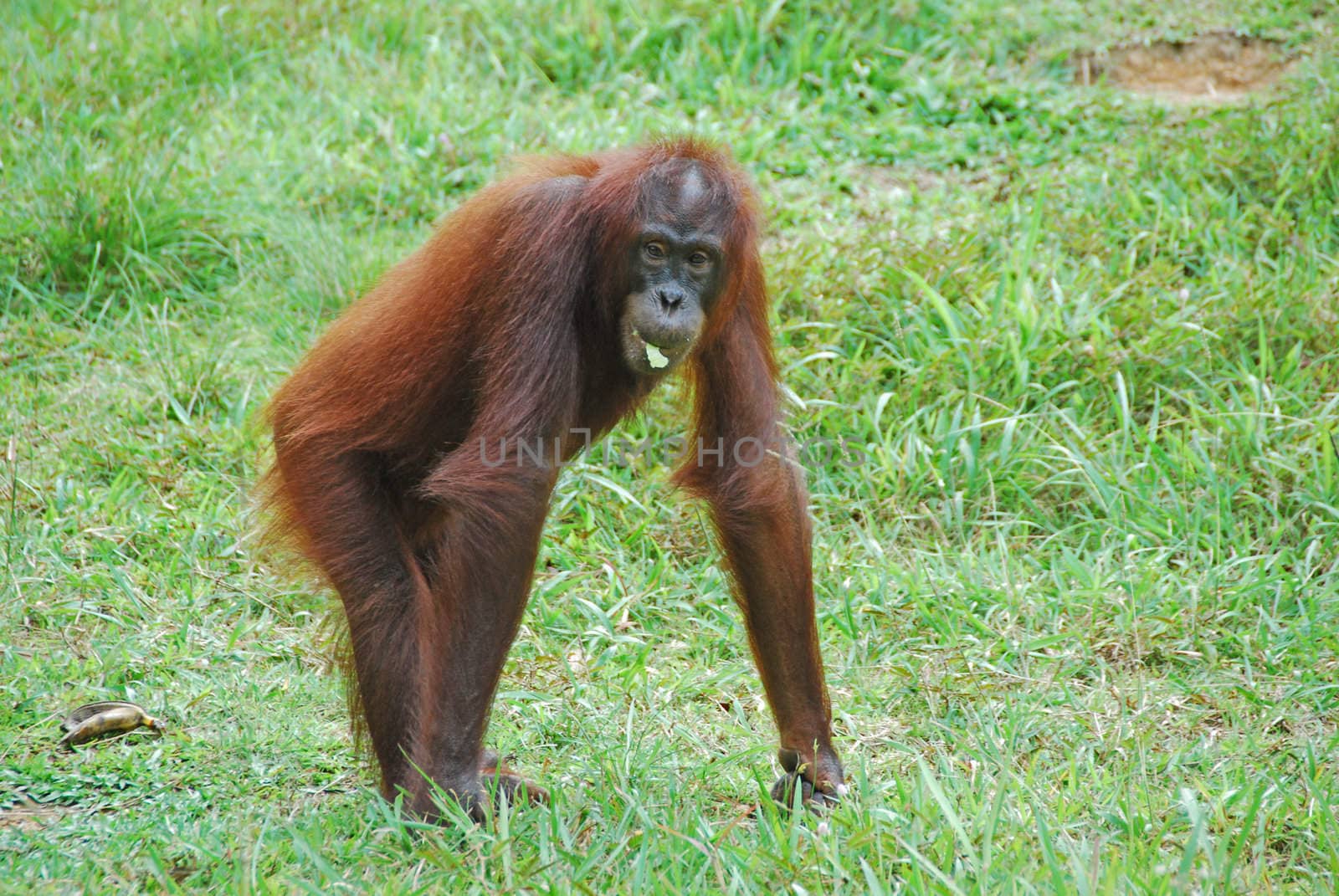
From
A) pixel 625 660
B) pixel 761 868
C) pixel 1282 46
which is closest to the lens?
pixel 761 868

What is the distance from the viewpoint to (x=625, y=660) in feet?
13.7

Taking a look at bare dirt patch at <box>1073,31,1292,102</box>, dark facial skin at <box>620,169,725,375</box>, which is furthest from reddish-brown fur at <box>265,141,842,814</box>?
bare dirt patch at <box>1073,31,1292,102</box>

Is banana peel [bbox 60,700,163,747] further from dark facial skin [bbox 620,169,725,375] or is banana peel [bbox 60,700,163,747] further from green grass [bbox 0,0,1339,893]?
dark facial skin [bbox 620,169,725,375]

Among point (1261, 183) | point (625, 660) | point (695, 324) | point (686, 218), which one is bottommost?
point (625, 660)

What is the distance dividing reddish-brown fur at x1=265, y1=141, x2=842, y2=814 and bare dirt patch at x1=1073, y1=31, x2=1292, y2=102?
4.20 metres

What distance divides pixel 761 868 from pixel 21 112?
5.29 m

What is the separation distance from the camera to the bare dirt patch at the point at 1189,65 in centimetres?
690

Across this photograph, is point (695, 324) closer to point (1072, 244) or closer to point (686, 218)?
point (686, 218)

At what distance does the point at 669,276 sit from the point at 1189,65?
4.87 metres

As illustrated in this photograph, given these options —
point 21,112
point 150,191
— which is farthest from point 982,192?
point 21,112

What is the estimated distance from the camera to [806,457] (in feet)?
16.1

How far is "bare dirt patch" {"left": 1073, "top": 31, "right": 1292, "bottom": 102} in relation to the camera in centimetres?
690

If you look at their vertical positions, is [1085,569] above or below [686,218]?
below

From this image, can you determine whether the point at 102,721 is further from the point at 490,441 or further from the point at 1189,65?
the point at 1189,65
